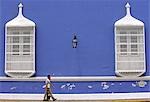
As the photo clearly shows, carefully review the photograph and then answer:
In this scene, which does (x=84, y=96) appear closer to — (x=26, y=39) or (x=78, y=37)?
(x=78, y=37)

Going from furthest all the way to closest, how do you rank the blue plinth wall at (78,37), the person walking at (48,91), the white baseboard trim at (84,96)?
the blue plinth wall at (78,37), the white baseboard trim at (84,96), the person walking at (48,91)

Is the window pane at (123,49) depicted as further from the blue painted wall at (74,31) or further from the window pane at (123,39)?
the blue painted wall at (74,31)

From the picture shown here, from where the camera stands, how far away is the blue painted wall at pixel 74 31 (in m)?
19.5

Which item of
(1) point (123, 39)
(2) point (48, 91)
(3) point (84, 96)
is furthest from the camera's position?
(1) point (123, 39)

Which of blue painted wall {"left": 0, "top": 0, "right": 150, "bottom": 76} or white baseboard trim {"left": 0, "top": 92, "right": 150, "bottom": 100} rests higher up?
blue painted wall {"left": 0, "top": 0, "right": 150, "bottom": 76}

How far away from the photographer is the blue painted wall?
1948cm

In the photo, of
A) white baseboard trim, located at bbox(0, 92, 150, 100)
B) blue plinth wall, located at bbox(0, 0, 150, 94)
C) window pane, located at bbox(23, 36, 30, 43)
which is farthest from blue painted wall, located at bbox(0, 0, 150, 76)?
white baseboard trim, located at bbox(0, 92, 150, 100)

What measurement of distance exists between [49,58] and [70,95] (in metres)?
1.69

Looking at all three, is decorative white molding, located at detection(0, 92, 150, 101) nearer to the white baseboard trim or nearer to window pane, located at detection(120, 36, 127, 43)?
the white baseboard trim

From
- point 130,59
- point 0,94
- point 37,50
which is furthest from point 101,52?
point 0,94

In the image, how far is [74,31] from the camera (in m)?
19.6

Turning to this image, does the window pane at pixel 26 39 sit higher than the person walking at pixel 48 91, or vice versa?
the window pane at pixel 26 39

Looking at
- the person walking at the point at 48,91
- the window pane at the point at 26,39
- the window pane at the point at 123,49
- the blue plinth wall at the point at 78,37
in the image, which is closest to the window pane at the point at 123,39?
the window pane at the point at 123,49

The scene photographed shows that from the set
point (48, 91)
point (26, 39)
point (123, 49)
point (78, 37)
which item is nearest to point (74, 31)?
point (78, 37)
